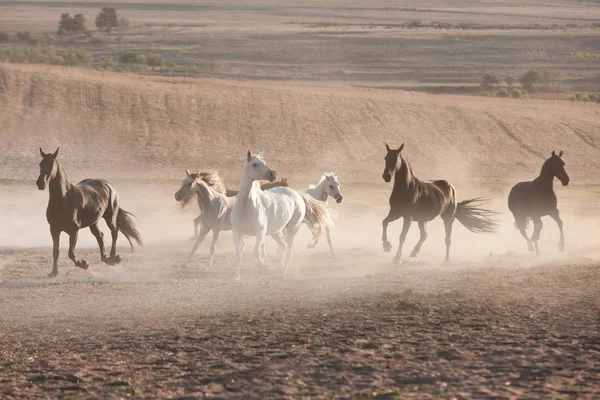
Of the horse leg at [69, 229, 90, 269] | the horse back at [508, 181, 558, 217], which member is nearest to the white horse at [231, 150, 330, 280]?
the horse leg at [69, 229, 90, 269]

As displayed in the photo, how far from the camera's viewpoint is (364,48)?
130 meters

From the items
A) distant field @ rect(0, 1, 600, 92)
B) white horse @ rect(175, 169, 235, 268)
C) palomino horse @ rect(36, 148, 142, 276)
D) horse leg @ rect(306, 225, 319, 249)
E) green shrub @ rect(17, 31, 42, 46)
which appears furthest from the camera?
green shrub @ rect(17, 31, 42, 46)

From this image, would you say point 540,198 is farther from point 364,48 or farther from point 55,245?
point 364,48

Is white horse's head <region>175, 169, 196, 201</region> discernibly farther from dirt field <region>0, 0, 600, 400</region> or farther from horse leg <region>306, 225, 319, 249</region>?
horse leg <region>306, 225, 319, 249</region>

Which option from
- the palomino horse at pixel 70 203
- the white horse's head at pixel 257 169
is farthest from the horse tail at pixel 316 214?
the palomino horse at pixel 70 203

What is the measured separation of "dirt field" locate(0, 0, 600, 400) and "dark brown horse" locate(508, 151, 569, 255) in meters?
0.68

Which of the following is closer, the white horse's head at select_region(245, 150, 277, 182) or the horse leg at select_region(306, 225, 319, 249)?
the white horse's head at select_region(245, 150, 277, 182)

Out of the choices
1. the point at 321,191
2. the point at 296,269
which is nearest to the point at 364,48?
the point at 321,191

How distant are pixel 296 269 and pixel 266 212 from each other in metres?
1.99

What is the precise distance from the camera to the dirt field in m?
11.3

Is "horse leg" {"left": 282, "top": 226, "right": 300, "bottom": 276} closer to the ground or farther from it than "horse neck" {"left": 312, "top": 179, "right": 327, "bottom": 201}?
closer to the ground

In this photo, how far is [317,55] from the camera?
403 ft

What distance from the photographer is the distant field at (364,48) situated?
10175cm

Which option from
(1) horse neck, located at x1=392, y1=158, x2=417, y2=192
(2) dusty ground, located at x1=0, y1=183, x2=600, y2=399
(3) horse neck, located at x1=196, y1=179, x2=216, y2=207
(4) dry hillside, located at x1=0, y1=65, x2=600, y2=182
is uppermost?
(4) dry hillside, located at x1=0, y1=65, x2=600, y2=182
